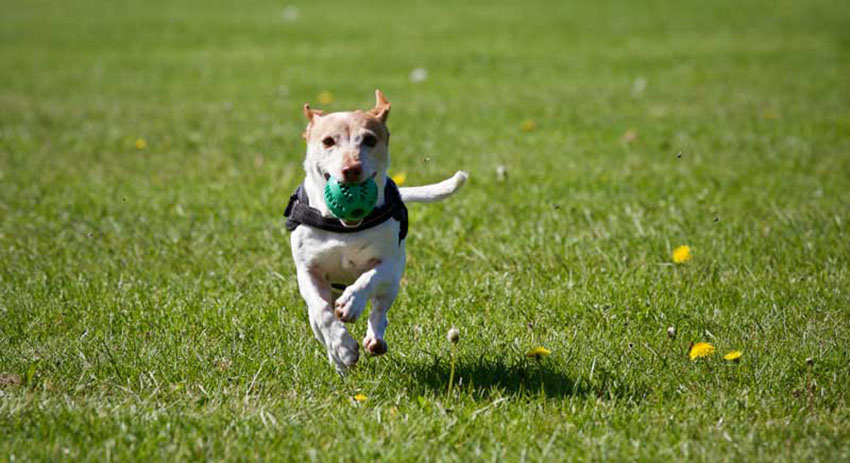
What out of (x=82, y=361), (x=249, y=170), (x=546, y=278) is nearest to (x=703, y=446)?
(x=546, y=278)

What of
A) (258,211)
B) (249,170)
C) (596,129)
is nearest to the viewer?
(258,211)

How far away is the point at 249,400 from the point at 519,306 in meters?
1.54

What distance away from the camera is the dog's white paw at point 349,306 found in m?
3.40

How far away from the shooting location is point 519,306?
4547 millimetres

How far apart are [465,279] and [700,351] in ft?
4.94

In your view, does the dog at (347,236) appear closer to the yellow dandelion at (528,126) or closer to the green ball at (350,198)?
the green ball at (350,198)

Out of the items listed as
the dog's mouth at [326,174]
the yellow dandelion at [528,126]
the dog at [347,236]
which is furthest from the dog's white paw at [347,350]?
the yellow dandelion at [528,126]

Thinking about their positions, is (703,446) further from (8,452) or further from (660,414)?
(8,452)

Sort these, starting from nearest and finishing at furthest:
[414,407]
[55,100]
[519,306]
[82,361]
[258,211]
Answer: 1. [414,407]
2. [82,361]
3. [519,306]
4. [258,211]
5. [55,100]

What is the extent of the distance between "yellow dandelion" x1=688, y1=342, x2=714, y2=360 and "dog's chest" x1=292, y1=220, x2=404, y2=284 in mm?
1256

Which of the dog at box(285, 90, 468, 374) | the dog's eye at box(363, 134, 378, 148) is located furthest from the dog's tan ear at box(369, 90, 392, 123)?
the dog's eye at box(363, 134, 378, 148)

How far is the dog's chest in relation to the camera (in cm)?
354

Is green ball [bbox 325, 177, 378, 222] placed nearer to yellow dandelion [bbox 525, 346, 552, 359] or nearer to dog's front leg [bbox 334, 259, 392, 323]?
dog's front leg [bbox 334, 259, 392, 323]

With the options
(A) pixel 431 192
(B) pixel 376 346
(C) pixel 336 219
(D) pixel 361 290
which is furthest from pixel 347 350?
(A) pixel 431 192
